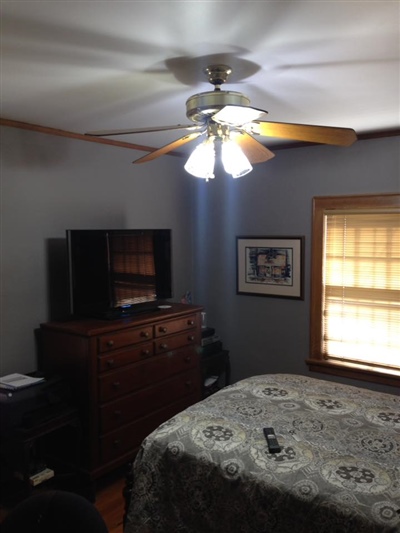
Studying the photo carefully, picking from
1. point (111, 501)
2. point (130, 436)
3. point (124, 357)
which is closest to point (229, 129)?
point (124, 357)

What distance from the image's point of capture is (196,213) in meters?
4.50

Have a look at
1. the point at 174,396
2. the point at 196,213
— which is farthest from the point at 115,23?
the point at 196,213

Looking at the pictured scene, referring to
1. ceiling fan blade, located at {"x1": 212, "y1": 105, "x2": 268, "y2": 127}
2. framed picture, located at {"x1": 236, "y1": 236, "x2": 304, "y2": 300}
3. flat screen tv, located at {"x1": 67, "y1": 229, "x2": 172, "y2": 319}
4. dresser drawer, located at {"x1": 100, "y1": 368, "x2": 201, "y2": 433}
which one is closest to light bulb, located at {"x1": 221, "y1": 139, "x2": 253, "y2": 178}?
ceiling fan blade, located at {"x1": 212, "y1": 105, "x2": 268, "y2": 127}

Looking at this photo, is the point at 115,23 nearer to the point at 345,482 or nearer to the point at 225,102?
the point at 225,102

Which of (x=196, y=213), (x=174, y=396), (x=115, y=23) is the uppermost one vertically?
(x=115, y=23)

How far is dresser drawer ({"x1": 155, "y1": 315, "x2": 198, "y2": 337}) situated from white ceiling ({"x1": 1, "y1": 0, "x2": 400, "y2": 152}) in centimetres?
149

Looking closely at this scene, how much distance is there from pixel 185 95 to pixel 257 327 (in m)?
2.40

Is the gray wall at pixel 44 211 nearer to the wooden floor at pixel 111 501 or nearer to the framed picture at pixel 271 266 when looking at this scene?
the wooden floor at pixel 111 501

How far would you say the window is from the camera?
11.4ft

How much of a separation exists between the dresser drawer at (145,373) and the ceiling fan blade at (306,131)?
1841 mm

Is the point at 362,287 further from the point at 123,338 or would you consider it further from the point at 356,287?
the point at 123,338

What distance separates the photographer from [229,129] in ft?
6.49

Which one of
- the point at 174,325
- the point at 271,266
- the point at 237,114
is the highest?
the point at 237,114

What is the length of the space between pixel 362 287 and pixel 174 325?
152 centimetres
